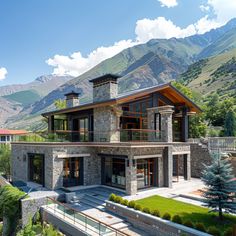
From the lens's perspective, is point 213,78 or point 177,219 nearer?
point 177,219

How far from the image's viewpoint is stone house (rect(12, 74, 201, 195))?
53.7 feet

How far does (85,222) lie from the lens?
11203 mm

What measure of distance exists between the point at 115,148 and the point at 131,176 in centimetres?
240

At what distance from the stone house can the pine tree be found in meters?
5.09

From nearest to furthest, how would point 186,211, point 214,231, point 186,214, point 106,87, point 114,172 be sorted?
point 214,231, point 186,214, point 186,211, point 114,172, point 106,87

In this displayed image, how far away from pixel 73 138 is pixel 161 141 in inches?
283

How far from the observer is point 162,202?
1348 centimetres

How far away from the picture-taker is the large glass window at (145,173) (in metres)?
16.3

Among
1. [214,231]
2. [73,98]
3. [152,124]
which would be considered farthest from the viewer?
[73,98]

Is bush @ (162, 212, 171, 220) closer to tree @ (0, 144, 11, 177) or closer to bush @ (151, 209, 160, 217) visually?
bush @ (151, 209, 160, 217)

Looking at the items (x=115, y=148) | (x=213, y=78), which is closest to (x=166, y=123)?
(x=115, y=148)

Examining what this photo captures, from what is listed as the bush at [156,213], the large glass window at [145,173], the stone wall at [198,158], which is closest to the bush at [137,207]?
the bush at [156,213]

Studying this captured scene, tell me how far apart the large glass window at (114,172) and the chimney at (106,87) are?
5.36m

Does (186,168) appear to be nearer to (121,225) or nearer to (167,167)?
(167,167)
